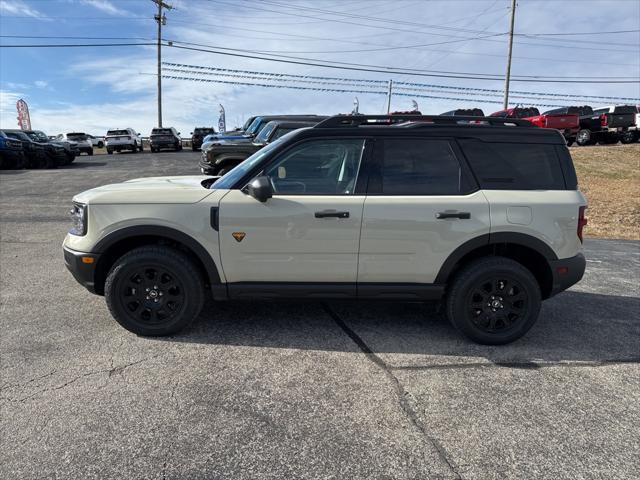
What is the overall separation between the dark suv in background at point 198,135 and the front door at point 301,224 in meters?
31.0

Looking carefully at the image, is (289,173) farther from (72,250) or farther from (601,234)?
(601,234)

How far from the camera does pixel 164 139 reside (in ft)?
100

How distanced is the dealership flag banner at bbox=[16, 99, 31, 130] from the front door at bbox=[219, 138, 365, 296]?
161ft

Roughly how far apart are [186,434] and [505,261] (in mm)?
2769

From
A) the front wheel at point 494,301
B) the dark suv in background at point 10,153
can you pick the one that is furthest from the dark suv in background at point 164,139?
the front wheel at point 494,301

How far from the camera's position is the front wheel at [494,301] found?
12.2 feet

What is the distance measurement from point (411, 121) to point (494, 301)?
67.4 inches

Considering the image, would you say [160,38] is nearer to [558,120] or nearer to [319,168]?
[558,120]

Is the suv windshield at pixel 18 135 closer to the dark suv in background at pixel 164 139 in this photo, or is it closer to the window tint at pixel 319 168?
the dark suv in background at pixel 164 139

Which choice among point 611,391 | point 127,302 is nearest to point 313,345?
point 127,302

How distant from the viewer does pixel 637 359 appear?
3629 mm

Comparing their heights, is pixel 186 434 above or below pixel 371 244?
below

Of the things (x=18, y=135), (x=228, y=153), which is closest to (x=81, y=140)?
(x=18, y=135)

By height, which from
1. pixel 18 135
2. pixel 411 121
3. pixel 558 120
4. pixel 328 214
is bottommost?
pixel 328 214
